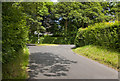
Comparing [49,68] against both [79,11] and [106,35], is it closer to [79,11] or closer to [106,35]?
[106,35]

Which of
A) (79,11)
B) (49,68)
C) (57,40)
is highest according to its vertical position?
(79,11)

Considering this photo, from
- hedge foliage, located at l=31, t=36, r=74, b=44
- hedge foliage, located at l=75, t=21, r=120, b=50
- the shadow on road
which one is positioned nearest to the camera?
the shadow on road

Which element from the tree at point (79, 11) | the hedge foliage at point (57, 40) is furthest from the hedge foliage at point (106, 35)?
the tree at point (79, 11)

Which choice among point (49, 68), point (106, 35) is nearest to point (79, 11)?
point (106, 35)

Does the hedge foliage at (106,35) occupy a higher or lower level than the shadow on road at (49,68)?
higher

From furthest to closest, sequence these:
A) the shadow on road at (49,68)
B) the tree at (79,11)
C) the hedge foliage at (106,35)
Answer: the tree at (79,11) → the hedge foliage at (106,35) → the shadow on road at (49,68)

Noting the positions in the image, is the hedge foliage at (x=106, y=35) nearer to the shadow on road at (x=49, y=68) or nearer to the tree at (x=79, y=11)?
the shadow on road at (x=49, y=68)

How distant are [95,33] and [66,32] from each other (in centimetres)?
1626

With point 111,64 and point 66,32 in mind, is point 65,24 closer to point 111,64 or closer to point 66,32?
point 66,32

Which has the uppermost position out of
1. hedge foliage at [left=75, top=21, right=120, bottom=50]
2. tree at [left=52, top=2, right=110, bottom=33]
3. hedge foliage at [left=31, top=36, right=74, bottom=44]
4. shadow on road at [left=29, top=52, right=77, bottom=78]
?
tree at [left=52, top=2, right=110, bottom=33]

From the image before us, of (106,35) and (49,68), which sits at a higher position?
(106,35)

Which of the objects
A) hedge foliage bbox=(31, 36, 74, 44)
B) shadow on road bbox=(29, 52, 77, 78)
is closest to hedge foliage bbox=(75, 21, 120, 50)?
shadow on road bbox=(29, 52, 77, 78)

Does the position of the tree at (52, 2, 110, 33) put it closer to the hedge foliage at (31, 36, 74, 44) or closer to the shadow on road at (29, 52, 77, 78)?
the hedge foliage at (31, 36, 74, 44)

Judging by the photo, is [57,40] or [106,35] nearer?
[106,35]
